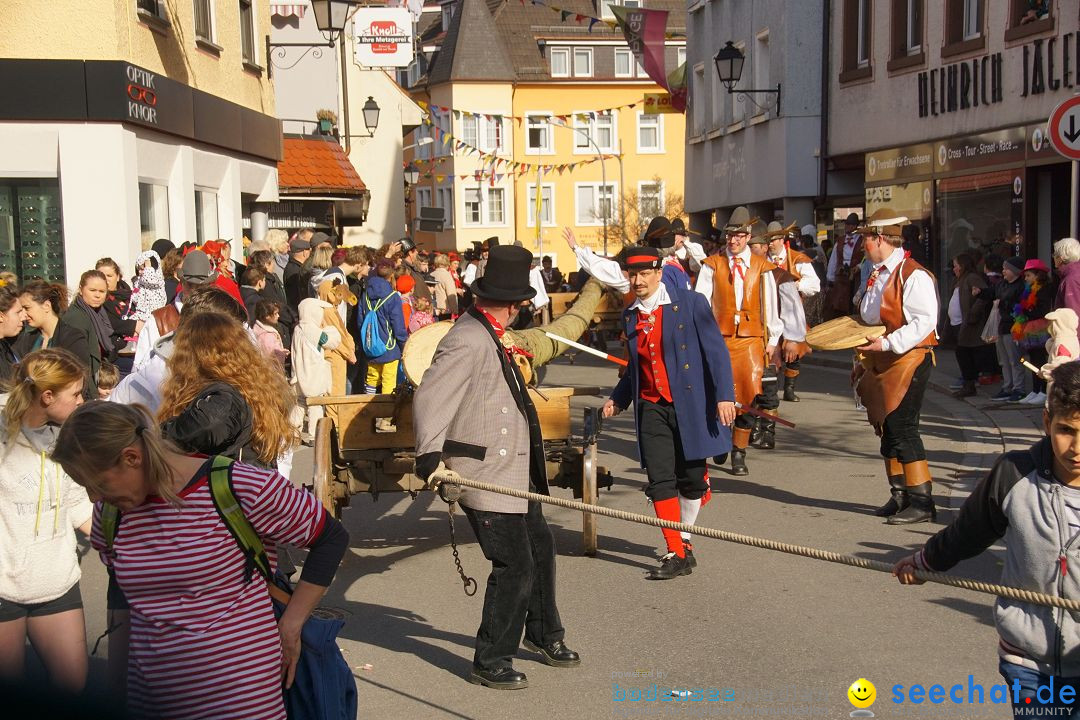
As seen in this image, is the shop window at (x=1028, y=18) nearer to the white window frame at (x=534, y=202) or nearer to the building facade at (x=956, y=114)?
the building facade at (x=956, y=114)

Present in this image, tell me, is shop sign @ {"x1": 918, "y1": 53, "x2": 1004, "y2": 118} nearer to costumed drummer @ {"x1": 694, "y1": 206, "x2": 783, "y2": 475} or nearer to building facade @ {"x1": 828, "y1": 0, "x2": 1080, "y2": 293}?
building facade @ {"x1": 828, "y1": 0, "x2": 1080, "y2": 293}

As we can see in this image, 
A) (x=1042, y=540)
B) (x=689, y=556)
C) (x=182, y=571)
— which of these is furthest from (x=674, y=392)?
(x=182, y=571)

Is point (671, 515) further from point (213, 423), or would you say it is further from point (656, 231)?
point (656, 231)

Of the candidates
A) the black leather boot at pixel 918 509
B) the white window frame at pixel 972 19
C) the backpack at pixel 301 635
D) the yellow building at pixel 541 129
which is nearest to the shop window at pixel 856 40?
the white window frame at pixel 972 19

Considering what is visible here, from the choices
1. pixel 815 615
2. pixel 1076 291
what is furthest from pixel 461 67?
pixel 815 615

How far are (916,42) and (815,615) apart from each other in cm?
1824

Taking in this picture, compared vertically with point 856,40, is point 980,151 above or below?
below

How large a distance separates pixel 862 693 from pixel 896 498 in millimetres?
3719

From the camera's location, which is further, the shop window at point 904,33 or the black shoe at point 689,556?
the shop window at point 904,33

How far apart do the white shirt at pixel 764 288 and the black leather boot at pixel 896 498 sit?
89.5 inches

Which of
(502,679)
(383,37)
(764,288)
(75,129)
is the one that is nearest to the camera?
(502,679)

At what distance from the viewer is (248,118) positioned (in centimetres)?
2133

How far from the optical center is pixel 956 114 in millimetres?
21141

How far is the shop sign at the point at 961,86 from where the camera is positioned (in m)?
19.9
